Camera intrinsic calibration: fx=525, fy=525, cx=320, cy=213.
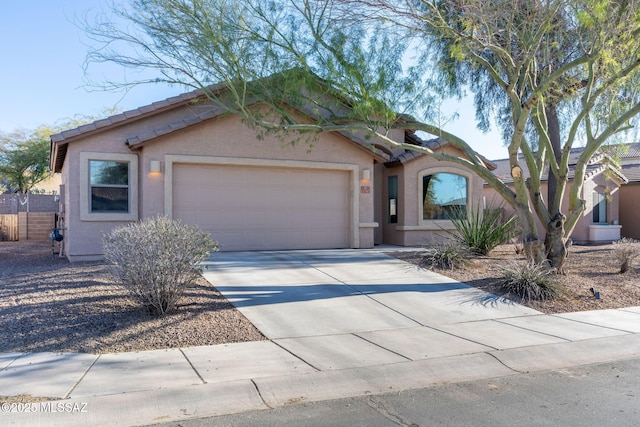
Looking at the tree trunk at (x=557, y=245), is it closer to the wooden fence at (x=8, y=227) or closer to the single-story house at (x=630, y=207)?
the single-story house at (x=630, y=207)

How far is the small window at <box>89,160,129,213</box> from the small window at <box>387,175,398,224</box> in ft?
27.8

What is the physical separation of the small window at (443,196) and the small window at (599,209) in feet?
29.5

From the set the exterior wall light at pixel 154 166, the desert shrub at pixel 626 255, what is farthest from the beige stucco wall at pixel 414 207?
the exterior wall light at pixel 154 166

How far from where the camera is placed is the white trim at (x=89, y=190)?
43.1ft

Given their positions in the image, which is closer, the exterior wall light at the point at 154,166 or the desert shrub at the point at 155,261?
the desert shrub at the point at 155,261

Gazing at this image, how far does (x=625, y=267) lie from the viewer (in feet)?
43.0

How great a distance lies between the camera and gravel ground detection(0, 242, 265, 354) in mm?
6809

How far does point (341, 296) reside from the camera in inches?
389

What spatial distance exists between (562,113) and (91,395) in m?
15.3

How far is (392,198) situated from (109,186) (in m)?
8.96

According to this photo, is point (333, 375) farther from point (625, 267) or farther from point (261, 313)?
point (625, 267)

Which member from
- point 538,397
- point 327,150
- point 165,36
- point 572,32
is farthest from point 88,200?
point 572,32

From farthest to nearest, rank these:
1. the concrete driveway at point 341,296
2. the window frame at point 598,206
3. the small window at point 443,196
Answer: the window frame at point 598,206 → the small window at point 443,196 → the concrete driveway at point 341,296

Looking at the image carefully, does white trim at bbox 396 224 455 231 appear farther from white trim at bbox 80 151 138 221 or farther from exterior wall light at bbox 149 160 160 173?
white trim at bbox 80 151 138 221
